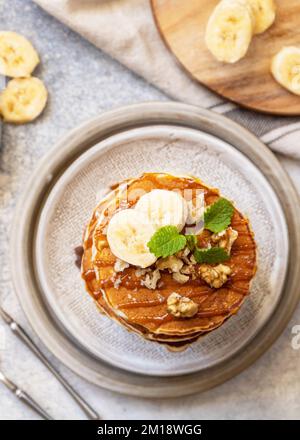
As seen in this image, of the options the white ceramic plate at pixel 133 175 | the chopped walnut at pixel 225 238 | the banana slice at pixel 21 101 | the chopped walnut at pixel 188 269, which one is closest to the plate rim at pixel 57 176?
the white ceramic plate at pixel 133 175

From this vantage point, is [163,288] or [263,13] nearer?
[163,288]

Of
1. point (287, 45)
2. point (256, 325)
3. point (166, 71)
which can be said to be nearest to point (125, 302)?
point (256, 325)

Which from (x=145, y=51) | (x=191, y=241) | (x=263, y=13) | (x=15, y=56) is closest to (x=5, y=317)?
(x=191, y=241)

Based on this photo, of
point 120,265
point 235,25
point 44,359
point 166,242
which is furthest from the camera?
point 44,359

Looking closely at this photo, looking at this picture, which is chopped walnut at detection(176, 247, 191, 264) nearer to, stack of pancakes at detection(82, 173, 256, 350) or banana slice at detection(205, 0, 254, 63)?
stack of pancakes at detection(82, 173, 256, 350)

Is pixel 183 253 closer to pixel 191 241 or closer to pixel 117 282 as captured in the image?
pixel 191 241

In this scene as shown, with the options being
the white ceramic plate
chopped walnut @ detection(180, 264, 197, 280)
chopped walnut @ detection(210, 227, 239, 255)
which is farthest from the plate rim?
chopped walnut @ detection(180, 264, 197, 280)
